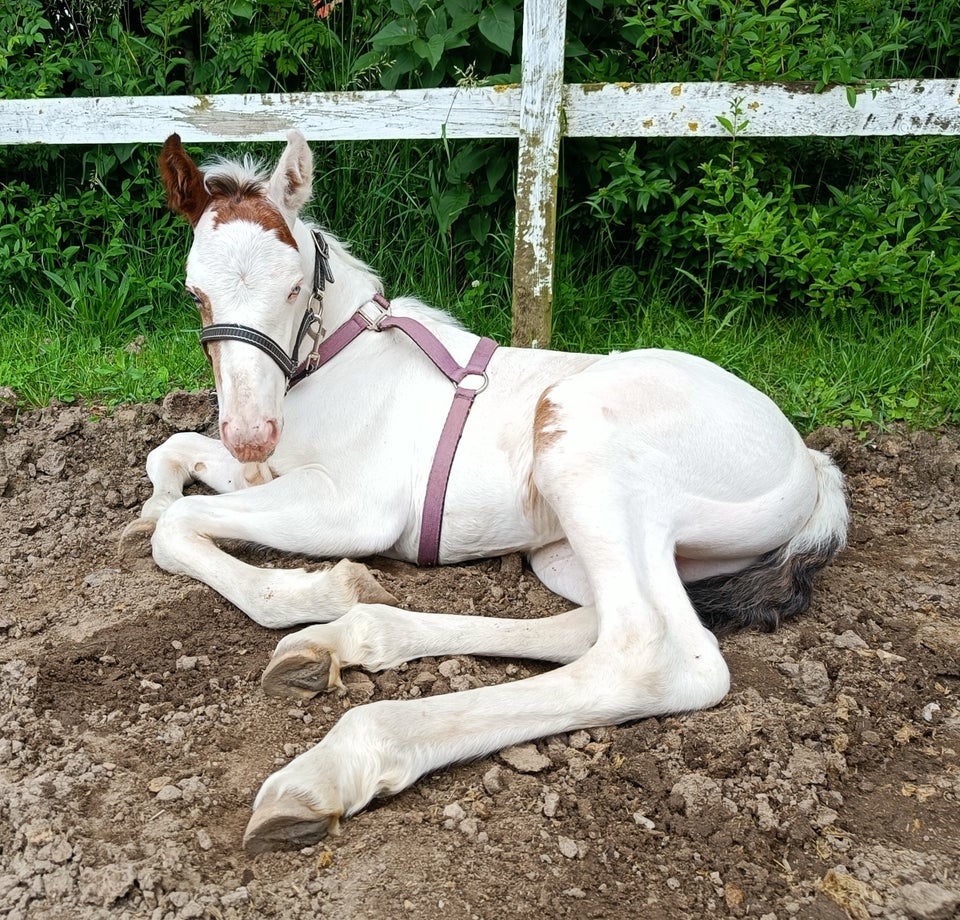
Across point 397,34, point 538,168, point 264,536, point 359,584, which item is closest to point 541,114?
point 538,168

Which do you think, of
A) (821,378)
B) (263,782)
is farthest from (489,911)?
(821,378)

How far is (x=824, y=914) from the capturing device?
186 centimetres

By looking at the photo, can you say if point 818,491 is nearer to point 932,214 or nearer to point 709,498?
point 709,498

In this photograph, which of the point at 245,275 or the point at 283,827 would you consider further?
the point at 245,275

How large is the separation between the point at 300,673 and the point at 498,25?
343cm

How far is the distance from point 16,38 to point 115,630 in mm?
4142

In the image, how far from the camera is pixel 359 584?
290 centimetres

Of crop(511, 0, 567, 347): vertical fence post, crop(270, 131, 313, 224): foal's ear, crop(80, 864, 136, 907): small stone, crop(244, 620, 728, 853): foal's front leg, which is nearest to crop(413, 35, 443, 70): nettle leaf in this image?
crop(511, 0, 567, 347): vertical fence post

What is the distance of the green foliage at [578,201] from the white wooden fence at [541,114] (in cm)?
14

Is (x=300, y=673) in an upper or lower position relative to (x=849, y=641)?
upper

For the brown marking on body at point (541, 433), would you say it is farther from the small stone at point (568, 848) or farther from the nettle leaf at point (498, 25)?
the nettle leaf at point (498, 25)

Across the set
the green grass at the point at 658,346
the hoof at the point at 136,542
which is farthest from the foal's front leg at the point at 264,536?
the green grass at the point at 658,346

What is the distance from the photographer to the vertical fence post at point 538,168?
167 inches

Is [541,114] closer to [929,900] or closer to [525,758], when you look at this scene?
[525,758]
